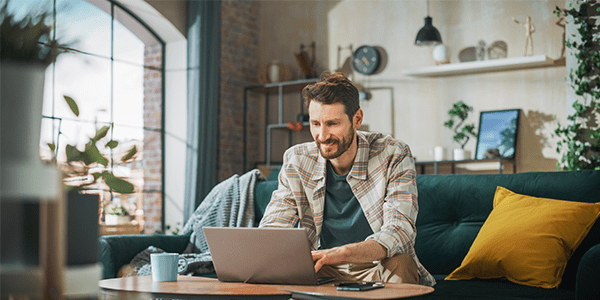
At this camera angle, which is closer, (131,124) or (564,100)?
(564,100)

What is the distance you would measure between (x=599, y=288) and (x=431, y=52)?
13.3 ft

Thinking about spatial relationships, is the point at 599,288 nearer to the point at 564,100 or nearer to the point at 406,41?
the point at 564,100

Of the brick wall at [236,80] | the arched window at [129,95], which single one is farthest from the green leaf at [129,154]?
the brick wall at [236,80]

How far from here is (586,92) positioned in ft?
13.6

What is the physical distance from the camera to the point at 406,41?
217 inches

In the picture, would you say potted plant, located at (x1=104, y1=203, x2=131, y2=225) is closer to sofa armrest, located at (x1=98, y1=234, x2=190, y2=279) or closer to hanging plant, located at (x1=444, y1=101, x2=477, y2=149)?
→ sofa armrest, located at (x1=98, y1=234, x2=190, y2=279)

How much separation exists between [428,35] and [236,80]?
1951 mm

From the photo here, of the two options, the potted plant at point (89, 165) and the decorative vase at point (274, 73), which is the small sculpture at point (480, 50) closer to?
the decorative vase at point (274, 73)

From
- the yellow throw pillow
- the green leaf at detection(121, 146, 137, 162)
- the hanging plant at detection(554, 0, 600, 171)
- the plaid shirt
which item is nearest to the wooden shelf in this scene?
the hanging plant at detection(554, 0, 600, 171)

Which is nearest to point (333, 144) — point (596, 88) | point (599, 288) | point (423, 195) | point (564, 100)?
point (423, 195)

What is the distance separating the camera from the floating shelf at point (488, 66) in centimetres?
476

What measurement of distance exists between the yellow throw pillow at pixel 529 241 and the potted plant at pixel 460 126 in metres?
2.91

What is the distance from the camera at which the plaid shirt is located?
1.84 m

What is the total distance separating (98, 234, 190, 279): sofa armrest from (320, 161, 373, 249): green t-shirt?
1.04m
